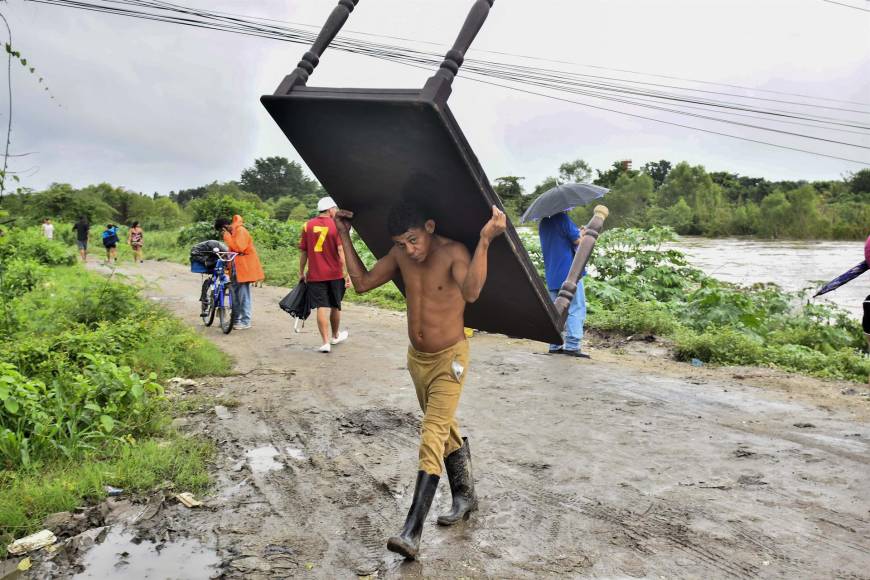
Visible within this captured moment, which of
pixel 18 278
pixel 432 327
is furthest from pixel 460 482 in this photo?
pixel 18 278

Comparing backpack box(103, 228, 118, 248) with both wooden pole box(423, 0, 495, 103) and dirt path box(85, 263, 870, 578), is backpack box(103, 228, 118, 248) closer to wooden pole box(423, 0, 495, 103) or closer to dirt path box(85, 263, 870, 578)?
dirt path box(85, 263, 870, 578)

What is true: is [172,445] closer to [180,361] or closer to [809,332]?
[180,361]

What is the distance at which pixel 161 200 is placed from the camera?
61281 mm

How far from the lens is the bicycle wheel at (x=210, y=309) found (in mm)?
10153

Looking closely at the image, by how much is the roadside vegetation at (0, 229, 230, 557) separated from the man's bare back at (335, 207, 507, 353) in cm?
183

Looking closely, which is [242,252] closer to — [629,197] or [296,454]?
[296,454]

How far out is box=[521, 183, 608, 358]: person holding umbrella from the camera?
23.9 feet

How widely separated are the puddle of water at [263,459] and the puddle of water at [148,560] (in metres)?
1.02

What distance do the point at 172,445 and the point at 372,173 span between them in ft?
9.13

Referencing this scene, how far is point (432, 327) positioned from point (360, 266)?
541 millimetres

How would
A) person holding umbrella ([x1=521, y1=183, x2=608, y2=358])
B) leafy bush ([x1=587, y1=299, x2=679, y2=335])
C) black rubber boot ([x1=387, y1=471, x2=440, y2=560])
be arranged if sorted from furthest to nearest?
leafy bush ([x1=587, y1=299, x2=679, y2=335]) < person holding umbrella ([x1=521, y1=183, x2=608, y2=358]) < black rubber boot ([x1=387, y1=471, x2=440, y2=560])

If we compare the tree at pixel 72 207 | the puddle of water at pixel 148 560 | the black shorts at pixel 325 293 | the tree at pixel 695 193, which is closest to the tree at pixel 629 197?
the tree at pixel 695 193

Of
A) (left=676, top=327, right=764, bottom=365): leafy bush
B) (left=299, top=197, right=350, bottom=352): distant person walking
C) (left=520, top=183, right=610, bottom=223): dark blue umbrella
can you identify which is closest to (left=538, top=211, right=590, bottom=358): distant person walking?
(left=520, top=183, right=610, bottom=223): dark blue umbrella

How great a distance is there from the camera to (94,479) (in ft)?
12.9
